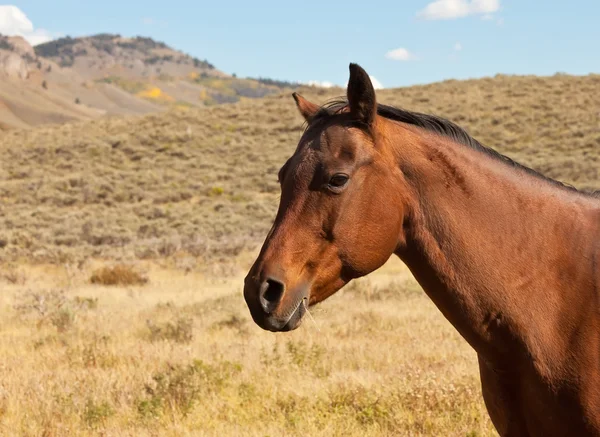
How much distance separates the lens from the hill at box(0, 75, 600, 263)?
19.0 meters

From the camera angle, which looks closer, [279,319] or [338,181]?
[279,319]

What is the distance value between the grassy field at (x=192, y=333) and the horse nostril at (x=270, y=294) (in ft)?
1.67

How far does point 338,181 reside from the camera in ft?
8.29

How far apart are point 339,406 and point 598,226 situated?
10.4 ft

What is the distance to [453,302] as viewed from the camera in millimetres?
2643

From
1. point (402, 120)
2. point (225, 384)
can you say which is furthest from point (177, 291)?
point (402, 120)

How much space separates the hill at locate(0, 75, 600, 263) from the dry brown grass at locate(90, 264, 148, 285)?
233 centimetres

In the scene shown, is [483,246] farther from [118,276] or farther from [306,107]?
[118,276]

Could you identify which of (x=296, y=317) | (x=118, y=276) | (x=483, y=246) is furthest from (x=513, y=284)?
(x=118, y=276)

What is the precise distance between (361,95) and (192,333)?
20.8ft

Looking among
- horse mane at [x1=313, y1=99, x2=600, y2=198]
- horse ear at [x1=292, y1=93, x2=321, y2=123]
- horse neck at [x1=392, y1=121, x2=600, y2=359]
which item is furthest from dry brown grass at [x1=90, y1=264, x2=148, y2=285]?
horse neck at [x1=392, y1=121, x2=600, y2=359]

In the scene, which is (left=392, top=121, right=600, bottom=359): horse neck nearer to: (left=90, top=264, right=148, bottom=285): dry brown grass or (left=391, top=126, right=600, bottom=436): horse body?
(left=391, top=126, right=600, bottom=436): horse body

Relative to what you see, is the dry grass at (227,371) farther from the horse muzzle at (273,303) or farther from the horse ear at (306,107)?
the horse ear at (306,107)

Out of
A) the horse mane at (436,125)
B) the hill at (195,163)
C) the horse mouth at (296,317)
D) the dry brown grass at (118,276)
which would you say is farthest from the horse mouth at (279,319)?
the hill at (195,163)
